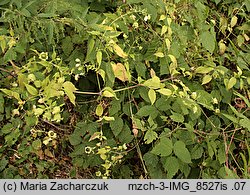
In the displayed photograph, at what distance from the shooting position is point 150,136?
5.90 feet

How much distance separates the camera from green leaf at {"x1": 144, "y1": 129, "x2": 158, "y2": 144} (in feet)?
5.88

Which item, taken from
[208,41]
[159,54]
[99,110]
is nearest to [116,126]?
[99,110]

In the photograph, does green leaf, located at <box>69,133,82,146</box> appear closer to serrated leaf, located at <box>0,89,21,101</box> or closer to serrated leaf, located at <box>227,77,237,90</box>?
serrated leaf, located at <box>0,89,21,101</box>

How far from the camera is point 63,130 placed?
199 centimetres

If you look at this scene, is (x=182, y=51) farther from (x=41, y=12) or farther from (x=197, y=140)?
(x=41, y=12)

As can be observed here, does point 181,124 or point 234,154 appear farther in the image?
point 234,154

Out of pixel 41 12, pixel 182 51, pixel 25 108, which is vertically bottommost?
pixel 25 108

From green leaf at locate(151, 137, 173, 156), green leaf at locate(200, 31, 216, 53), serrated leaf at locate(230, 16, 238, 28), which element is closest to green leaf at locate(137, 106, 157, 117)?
green leaf at locate(151, 137, 173, 156)

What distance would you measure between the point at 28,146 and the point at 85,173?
0.83ft

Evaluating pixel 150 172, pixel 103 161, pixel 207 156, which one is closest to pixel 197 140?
pixel 207 156

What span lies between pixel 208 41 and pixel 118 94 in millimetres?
459

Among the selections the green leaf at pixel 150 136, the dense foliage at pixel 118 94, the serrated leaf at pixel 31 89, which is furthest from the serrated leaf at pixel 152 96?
the serrated leaf at pixel 31 89

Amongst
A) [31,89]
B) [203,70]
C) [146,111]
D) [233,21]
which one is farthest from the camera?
[233,21]

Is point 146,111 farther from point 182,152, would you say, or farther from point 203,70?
point 203,70
